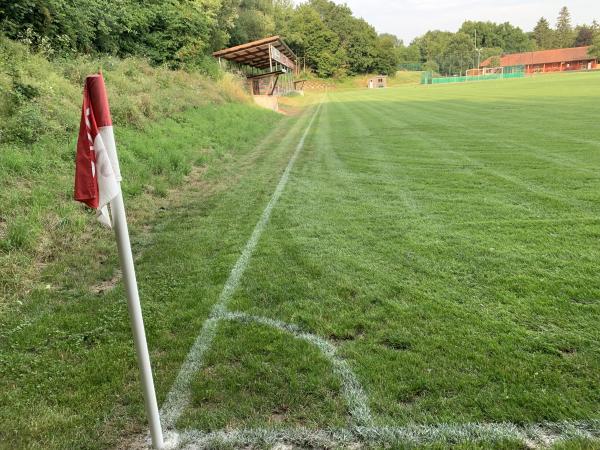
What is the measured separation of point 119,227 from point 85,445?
131 cm

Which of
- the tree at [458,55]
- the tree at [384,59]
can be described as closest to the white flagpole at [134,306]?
the tree at [384,59]

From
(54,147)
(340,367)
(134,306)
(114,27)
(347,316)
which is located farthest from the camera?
(114,27)

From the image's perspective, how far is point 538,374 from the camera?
119 inches

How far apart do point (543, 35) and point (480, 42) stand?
25.9 meters

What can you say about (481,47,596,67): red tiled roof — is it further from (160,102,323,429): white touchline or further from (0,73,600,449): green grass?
(160,102,323,429): white touchline

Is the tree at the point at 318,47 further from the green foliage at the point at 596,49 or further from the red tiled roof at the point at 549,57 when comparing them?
the green foliage at the point at 596,49

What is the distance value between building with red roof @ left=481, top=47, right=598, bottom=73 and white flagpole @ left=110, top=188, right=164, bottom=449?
11737cm

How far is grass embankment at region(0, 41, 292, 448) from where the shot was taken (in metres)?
2.99

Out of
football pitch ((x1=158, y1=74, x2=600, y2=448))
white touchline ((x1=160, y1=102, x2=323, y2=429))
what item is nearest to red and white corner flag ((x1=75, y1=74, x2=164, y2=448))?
white touchline ((x1=160, y1=102, x2=323, y2=429))

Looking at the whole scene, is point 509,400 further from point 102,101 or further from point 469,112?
point 469,112

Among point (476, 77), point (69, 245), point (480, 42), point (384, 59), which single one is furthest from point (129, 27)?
point (480, 42)

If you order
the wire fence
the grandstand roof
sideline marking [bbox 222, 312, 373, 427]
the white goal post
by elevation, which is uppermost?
the white goal post

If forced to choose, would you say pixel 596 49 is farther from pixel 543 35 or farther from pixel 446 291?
pixel 446 291

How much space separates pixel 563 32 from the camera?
145000 millimetres
